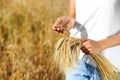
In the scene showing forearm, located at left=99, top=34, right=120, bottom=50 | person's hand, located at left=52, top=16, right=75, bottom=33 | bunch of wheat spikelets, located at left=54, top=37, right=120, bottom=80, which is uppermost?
person's hand, located at left=52, top=16, right=75, bottom=33

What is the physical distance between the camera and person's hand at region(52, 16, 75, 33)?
219cm

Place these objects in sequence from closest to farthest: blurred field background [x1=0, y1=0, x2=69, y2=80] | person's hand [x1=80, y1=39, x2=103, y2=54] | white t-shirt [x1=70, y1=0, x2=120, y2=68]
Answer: person's hand [x1=80, y1=39, x2=103, y2=54] → white t-shirt [x1=70, y1=0, x2=120, y2=68] → blurred field background [x1=0, y1=0, x2=69, y2=80]

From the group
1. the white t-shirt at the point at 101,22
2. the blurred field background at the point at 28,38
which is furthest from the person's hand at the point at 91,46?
the blurred field background at the point at 28,38

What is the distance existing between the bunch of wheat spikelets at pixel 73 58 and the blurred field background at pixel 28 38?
1.02 m

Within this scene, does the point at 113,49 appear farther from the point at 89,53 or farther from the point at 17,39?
the point at 17,39

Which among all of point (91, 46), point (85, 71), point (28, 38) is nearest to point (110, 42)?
point (91, 46)

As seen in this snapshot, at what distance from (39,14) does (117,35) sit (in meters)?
2.00

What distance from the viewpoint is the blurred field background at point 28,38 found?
3.22 m

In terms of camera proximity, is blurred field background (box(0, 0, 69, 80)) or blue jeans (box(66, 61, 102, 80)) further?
blurred field background (box(0, 0, 69, 80))

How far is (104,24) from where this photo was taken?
2.12 meters

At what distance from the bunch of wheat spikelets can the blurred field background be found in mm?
1017

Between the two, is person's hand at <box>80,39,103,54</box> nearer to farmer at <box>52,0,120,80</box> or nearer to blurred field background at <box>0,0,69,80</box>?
farmer at <box>52,0,120,80</box>

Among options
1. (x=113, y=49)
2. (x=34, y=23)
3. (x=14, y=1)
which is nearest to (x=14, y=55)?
(x=34, y=23)

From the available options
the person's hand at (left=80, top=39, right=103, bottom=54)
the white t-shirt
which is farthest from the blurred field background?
the person's hand at (left=80, top=39, right=103, bottom=54)
